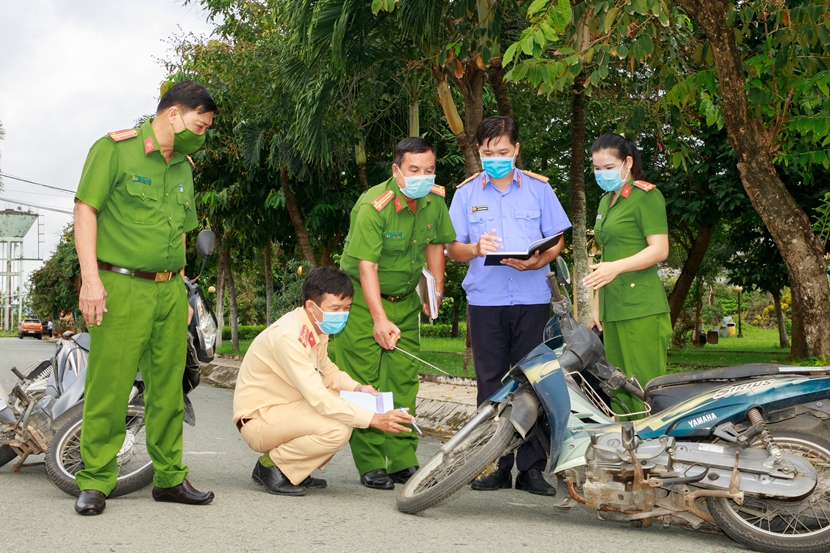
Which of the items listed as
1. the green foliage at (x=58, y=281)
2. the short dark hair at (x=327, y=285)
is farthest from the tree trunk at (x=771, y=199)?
the green foliage at (x=58, y=281)

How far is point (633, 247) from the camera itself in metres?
5.56

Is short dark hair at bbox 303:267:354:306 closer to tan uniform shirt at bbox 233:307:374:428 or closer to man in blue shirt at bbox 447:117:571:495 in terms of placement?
tan uniform shirt at bbox 233:307:374:428

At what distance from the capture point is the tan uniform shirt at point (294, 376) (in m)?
5.20

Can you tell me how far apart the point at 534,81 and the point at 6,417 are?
159 inches

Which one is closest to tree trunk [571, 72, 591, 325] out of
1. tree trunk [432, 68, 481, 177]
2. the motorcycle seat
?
tree trunk [432, 68, 481, 177]

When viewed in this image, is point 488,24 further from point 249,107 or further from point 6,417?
point 249,107

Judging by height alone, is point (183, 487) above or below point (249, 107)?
below

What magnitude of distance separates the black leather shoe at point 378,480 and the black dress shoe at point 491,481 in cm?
49

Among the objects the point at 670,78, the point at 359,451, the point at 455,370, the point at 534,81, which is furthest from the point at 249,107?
the point at 359,451

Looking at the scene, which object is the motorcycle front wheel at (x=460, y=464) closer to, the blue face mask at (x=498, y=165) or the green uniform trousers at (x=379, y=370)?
the green uniform trousers at (x=379, y=370)

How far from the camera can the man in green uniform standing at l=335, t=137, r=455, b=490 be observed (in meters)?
5.70

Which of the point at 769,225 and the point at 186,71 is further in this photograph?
the point at 186,71

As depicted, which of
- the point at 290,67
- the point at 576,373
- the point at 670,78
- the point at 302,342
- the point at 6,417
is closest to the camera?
the point at 576,373

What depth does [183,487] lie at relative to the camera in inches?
202
